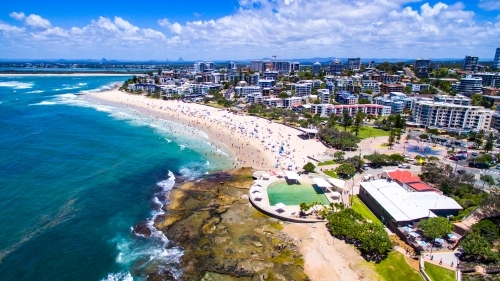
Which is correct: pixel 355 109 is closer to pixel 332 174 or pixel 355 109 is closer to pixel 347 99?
pixel 347 99

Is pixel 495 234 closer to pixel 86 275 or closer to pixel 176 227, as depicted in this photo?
pixel 176 227

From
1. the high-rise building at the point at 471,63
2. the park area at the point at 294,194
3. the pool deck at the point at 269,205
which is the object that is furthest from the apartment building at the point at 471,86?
the park area at the point at 294,194

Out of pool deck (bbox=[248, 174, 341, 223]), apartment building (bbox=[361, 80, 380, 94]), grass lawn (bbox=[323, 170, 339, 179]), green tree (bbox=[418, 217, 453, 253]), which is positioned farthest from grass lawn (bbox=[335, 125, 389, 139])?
apartment building (bbox=[361, 80, 380, 94])

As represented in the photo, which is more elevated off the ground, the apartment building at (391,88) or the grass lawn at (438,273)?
the apartment building at (391,88)

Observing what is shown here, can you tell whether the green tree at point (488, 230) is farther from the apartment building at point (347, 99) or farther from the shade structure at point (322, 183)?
the apartment building at point (347, 99)

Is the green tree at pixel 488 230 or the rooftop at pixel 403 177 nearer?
the green tree at pixel 488 230
